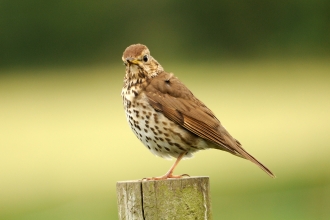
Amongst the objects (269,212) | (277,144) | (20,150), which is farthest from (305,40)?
(269,212)

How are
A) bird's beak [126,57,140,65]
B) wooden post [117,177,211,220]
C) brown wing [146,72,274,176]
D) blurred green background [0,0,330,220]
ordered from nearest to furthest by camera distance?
wooden post [117,177,211,220] → brown wing [146,72,274,176] → bird's beak [126,57,140,65] → blurred green background [0,0,330,220]

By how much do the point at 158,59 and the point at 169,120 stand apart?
19.4 meters

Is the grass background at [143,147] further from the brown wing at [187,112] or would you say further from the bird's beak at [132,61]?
the bird's beak at [132,61]

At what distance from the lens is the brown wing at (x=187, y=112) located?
761 cm

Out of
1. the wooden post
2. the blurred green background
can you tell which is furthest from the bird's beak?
the blurred green background

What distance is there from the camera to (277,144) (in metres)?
21.7

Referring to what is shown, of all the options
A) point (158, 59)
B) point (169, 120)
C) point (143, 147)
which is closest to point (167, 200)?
point (169, 120)

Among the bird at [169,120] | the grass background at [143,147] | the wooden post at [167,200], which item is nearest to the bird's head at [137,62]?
the bird at [169,120]

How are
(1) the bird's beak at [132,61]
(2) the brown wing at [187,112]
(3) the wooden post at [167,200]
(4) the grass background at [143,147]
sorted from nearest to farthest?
(3) the wooden post at [167,200], (2) the brown wing at [187,112], (1) the bird's beak at [132,61], (4) the grass background at [143,147]

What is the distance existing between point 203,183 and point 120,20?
Result: 23.1 m

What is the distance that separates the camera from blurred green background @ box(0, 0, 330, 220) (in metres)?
22.3

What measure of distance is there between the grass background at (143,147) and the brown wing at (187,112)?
5123 mm

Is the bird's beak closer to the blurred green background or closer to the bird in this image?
the bird

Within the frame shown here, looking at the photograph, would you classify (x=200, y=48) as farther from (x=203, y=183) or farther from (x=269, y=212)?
(x=203, y=183)
